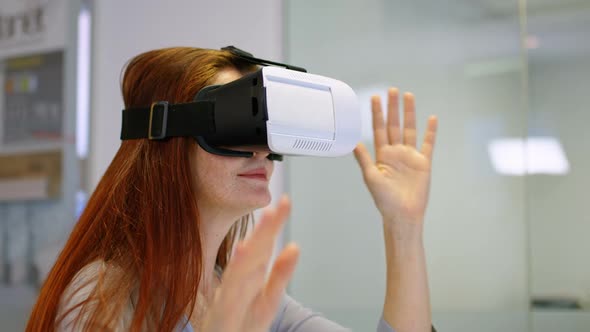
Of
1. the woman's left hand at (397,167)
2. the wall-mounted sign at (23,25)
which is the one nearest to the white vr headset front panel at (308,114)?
the woman's left hand at (397,167)

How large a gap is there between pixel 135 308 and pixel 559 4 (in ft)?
4.27

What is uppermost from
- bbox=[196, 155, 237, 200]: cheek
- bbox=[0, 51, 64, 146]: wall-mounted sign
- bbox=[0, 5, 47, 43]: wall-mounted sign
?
bbox=[0, 5, 47, 43]: wall-mounted sign

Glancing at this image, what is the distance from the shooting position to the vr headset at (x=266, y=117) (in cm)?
94

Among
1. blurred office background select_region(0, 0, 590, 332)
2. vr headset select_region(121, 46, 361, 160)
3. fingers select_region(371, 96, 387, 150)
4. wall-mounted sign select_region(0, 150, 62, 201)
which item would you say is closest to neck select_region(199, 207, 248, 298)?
vr headset select_region(121, 46, 361, 160)

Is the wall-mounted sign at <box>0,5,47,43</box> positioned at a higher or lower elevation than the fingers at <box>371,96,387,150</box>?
higher

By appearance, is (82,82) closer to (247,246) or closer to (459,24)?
(459,24)

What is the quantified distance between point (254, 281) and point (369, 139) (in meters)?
Result: 1.19

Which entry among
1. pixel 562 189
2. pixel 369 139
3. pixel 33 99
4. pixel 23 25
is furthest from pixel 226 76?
pixel 23 25

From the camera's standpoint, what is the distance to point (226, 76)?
1.08 meters

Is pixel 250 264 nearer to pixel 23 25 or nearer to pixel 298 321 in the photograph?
pixel 298 321

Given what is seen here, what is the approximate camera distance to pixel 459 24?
1.71m

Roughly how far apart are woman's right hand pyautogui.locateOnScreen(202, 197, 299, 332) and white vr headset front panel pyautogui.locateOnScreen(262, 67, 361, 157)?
289mm

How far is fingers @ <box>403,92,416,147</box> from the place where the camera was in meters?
1.27

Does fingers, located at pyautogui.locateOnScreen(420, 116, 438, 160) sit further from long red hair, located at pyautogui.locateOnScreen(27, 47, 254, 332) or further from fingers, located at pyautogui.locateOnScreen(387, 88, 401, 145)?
long red hair, located at pyautogui.locateOnScreen(27, 47, 254, 332)
